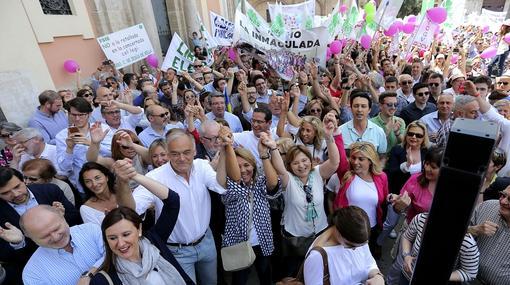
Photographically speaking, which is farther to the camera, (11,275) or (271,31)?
(271,31)

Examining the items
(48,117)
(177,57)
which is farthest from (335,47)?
(48,117)

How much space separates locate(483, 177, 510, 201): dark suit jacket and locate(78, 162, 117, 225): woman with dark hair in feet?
11.0

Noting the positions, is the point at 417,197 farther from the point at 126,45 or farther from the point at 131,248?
the point at 126,45

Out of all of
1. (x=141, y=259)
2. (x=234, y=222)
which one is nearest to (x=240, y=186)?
(x=234, y=222)

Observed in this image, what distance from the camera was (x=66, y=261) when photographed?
1821 mm

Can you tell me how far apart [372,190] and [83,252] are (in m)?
2.23

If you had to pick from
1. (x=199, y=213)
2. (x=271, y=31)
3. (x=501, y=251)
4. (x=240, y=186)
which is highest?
(x=271, y=31)

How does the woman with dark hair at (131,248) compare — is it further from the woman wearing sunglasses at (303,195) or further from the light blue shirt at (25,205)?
the woman wearing sunglasses at (303,195)

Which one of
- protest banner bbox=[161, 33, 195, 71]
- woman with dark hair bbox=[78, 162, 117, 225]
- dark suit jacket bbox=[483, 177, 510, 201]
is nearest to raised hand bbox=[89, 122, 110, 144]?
woman with dark hair bbox=[78, 162, 117, 225]

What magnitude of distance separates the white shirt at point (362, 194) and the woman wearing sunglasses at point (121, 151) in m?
1.85

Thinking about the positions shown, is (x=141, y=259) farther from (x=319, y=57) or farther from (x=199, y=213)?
(x=319, y=57)

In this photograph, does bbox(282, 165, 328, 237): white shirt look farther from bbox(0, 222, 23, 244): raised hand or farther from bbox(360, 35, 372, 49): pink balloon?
bbox(360, 35, 372, 49): pink balloon

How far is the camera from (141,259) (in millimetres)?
1756

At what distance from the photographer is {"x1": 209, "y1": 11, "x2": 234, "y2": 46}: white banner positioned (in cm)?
754
